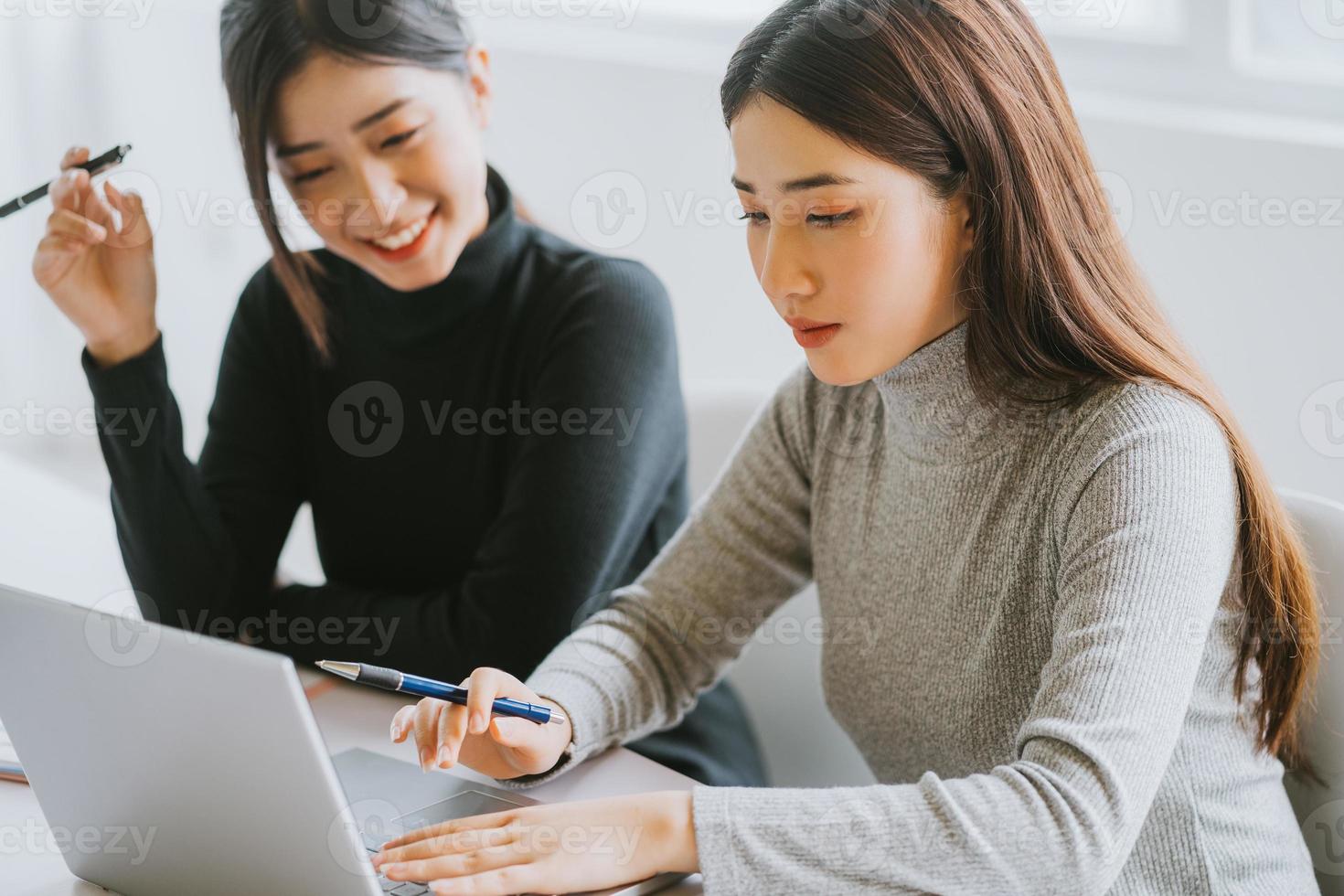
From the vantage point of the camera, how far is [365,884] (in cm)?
72

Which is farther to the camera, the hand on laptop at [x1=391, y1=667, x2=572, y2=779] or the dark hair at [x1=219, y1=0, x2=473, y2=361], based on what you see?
the dark hair at [x1=219, y1=0, x2=473, y2=361]

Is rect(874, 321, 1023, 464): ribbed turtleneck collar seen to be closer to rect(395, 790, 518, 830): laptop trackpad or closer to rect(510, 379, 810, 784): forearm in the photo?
rect(510, 379, 810, 784): forearm

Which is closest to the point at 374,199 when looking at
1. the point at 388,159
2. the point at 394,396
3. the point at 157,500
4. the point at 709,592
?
the point at 388,159

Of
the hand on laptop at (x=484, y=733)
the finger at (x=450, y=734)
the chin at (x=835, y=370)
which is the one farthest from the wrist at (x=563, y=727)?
the chin at (x=835, y=370)

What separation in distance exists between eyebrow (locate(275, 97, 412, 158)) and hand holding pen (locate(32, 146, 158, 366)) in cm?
20

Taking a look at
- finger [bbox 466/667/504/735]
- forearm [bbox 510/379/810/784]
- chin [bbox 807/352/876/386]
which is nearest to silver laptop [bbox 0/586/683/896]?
finger [bbox 466/667/504/735]

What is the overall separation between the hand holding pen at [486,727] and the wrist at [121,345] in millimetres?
666

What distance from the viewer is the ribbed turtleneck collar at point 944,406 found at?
1046mm

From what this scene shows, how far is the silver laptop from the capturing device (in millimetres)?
698

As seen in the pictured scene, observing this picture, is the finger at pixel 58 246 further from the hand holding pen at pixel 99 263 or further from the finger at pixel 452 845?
the finger at pixel 452 845

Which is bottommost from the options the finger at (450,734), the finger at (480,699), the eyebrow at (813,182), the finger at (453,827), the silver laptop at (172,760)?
the finger at (453,827)

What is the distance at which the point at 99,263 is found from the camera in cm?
143

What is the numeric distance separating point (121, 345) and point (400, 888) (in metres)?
0.84

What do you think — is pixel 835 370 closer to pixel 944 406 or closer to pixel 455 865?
pixel 944 406
